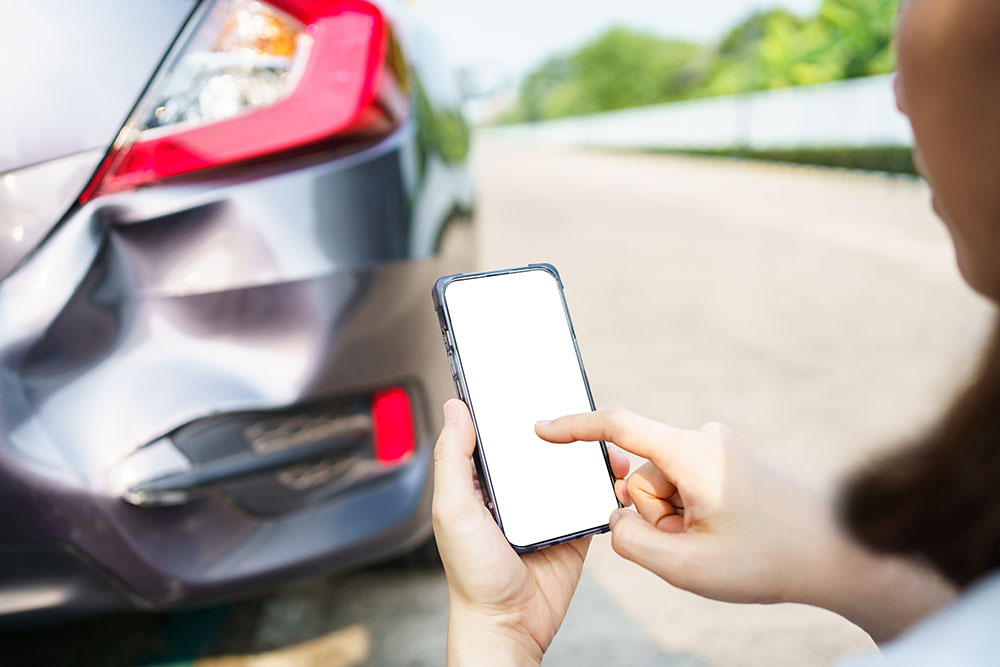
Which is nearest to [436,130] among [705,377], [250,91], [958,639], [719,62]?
[250,91]

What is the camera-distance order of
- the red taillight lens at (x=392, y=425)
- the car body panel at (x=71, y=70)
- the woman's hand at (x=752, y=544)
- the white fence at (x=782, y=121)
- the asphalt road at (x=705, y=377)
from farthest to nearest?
the white fence at (x=782, y=121), the asphalt road at (x=705, y=377), the red taillight lens at (x=392, y=425), the car body panel at (x=71, y=70), the woman's hand at (x=752, y=544)

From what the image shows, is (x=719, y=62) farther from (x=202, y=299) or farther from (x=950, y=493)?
(x=950, y=493)

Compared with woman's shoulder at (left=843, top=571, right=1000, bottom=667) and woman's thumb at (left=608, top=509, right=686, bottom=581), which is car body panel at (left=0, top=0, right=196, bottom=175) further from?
woman's shoulder at (left=843, top=571, right=1000, bottom=667)

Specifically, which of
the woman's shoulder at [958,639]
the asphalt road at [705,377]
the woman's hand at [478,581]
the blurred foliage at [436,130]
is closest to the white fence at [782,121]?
the asphalt road at [705,377]

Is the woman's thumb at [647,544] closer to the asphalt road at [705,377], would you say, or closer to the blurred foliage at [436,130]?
the asphalt road at [705,377]

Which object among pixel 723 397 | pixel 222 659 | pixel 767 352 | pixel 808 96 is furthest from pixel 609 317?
pixel 808 96

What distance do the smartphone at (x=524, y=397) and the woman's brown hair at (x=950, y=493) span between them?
0.41m

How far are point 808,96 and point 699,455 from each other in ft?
72.9

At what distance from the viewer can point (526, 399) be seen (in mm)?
1196

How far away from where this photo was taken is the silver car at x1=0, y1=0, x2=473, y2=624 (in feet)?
4.12

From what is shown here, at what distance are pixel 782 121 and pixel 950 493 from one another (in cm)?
2358

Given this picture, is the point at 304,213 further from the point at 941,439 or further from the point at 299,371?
the point at 941,439

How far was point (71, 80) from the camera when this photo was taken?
126 centimetres

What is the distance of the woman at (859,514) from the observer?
0.61m
